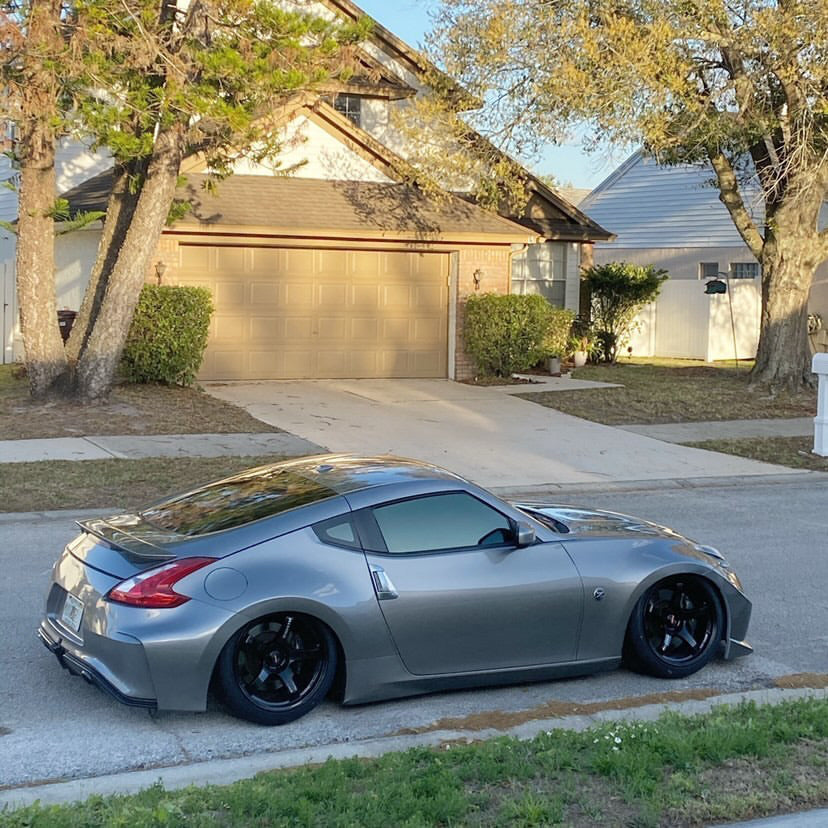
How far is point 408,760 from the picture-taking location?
5.07 m

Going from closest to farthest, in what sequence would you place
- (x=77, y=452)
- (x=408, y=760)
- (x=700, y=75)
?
(x=408, y=760)
(x=77, y=452)
(x=700, y=75)

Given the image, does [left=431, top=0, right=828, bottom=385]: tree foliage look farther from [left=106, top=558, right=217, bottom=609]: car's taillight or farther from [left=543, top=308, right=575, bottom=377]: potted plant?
[left=106, top=558, right=217, bottom=609]: car's taillight

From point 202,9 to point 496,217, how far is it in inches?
324

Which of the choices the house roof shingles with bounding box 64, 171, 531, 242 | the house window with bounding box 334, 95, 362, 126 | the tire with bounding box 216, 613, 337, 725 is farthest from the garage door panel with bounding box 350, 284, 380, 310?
the tire with bounding box 216, 613, 337, 725

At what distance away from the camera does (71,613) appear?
612 centimetres

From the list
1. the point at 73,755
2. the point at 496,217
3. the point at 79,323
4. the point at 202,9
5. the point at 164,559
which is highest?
the point at 202,9

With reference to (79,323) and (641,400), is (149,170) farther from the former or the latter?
(641,400)

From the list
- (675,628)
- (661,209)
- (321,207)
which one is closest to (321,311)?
(321,207)

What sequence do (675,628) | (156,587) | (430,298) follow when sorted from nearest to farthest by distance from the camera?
(156,587) < (675,628) < (430,298)

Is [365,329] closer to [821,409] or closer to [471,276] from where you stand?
[471,276]

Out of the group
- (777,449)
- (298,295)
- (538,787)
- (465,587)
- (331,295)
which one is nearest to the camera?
(538,787)

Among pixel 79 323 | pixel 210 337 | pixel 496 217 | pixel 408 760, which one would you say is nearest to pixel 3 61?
pixel 79 323

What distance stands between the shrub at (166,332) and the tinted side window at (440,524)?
→ 1311cm

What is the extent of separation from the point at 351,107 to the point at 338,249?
11.7 feet
